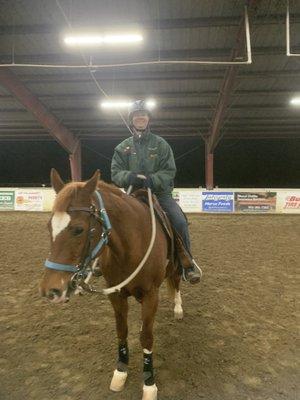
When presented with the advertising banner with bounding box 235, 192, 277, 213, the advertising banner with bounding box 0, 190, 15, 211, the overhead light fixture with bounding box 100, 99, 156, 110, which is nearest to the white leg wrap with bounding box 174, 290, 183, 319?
the overhead light fixture with bounding box 100, 99, 156, 110

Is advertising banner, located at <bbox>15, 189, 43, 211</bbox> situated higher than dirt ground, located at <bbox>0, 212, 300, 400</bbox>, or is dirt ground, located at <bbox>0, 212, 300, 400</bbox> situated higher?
advertising banner, located at <bbox>15, 189, 43, 211</bbox>

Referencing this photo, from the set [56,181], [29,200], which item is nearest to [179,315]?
[56,181]

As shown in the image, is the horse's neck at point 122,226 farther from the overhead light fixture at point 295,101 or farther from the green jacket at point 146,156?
the overhead light fixture at point 295,101

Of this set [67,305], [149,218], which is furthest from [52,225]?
[67,305]

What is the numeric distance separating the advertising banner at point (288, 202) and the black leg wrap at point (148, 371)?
1367 cm

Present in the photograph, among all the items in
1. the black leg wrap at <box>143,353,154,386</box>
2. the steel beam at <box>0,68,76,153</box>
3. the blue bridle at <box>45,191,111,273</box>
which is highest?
the steel beam at <box>0,68,76,153</box>

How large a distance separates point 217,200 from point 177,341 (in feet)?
39.7

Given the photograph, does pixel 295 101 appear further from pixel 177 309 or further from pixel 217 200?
pixel 177 309

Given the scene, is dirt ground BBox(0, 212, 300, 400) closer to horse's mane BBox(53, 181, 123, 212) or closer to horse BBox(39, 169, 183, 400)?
horse BBox(39, 169, 183, 400)

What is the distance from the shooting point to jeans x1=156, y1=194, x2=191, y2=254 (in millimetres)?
3459

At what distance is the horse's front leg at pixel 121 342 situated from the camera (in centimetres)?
284

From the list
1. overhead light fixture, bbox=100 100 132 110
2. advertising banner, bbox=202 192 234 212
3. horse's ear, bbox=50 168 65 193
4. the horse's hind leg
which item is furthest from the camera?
advertising banner, bbox=202 192 234 212

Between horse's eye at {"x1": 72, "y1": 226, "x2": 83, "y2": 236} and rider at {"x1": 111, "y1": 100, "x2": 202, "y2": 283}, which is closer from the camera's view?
horse's eye at {"x1": 72, "y1": 226, "x2": 83, "y2": 236}

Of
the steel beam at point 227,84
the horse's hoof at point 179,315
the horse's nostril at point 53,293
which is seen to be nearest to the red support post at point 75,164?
the steel beam at point 227,84
